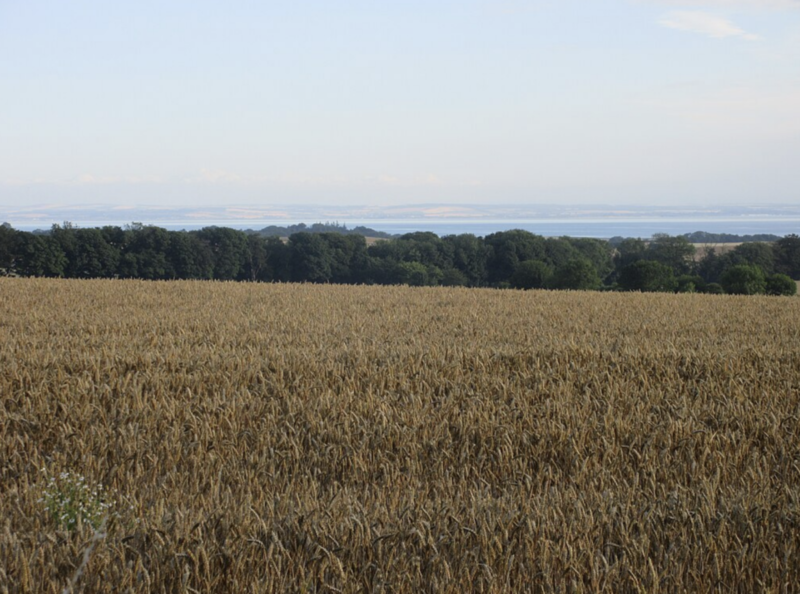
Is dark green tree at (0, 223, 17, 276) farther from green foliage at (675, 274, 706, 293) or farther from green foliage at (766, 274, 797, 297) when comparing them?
green foliage at (766, 274, 797, 297)

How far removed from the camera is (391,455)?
575cm

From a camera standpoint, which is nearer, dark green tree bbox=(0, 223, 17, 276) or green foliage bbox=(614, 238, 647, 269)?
dark green tree bbox=(0, 223, 17, 276)

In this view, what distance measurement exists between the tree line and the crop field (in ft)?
98.4

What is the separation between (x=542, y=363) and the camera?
883 cm

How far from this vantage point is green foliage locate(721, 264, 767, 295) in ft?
144

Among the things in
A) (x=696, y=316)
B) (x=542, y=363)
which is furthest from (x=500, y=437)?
(x=696, y=316)

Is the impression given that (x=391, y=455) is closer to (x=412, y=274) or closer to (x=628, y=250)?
(x=412, y=274)

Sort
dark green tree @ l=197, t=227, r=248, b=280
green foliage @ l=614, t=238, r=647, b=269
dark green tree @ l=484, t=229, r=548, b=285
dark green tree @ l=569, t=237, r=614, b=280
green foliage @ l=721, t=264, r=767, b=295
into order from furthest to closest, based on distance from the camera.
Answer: dark green tree @ l=569, t=237, r=614, b=280 → green foliage @ l=614, t=238, r=647, b=269 → dark green tree @ l=484, t=229, r=548, b=285 → dark green tree @ l=197, t=227, r=248, b=280 → green foliage @ l=721, t=264, r=767, b=295

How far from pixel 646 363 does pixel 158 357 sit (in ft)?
19.7

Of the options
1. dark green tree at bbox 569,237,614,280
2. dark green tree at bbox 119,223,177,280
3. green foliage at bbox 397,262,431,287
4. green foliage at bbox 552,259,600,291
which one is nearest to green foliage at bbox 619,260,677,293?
green foliage at bbox 552,259,600,291

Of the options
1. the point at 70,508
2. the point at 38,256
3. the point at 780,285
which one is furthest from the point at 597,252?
the point at 70,508

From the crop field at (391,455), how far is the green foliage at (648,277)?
37.0m

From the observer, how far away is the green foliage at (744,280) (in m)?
43.9

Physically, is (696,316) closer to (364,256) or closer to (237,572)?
(237,572)
